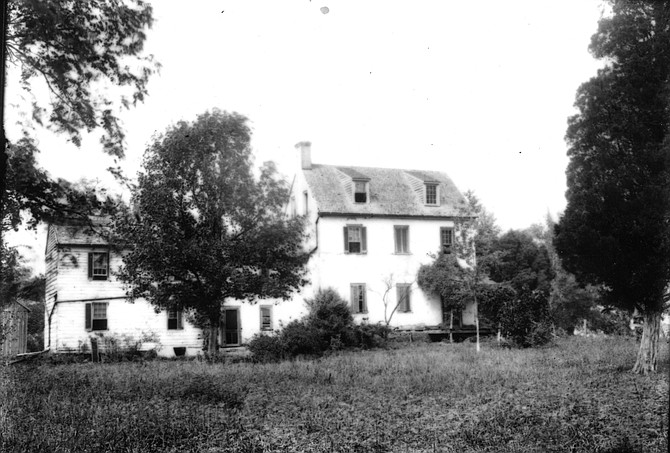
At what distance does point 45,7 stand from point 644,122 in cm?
845

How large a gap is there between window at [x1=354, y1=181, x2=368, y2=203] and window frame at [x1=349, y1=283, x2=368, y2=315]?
3.39m

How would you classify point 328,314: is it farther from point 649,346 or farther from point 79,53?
point 79,53

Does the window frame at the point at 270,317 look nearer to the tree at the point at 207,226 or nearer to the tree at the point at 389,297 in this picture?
the tree at the point at 389,297

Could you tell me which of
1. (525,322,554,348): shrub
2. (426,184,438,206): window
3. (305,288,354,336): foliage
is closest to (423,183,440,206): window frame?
(426,184,438,206): window

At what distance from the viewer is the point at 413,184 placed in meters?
24.3

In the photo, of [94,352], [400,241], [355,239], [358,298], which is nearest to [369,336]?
[358,298]

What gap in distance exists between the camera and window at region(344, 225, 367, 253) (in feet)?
75.5

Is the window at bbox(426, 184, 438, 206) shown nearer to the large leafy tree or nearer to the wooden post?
the wooden post

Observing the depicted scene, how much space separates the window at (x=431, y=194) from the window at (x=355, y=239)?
302 cm

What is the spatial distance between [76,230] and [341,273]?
16531 millimetres

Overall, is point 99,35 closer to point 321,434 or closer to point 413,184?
point 321,434

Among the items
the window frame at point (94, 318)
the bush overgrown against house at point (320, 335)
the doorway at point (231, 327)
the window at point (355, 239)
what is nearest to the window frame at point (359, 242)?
the window at point (355, 239)

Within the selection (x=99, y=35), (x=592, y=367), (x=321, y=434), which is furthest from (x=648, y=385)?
(x=99, y=35)

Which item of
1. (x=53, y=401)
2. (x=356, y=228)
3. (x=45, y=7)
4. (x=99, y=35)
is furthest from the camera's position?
(x=356, y=228)
